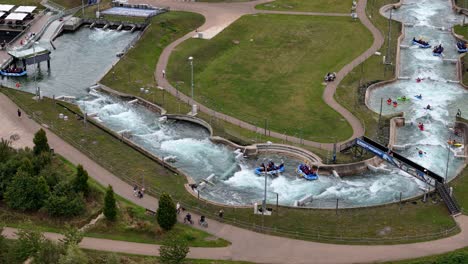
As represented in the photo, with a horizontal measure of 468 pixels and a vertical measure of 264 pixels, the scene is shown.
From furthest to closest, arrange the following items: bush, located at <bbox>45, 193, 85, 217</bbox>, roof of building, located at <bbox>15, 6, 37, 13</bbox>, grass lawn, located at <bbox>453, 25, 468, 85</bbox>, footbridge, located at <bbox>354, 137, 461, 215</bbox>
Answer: roof of building, located at <bbox>15, 6, 37, 13</bbox>
grass lawn, located at <bbox>453, 25, 468, 85</bbox>
footbridge, located at <bbox>354, 137, 461, 215</bbox>
bush, located at <bbox>45, 193, 85, 217</bbox>

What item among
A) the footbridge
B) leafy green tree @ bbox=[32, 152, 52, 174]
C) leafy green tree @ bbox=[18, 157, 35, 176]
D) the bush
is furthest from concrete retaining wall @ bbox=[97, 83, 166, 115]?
the bush

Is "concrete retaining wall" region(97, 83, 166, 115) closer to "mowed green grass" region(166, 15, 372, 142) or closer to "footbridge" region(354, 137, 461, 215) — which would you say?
"mowed green grass" region(166, 15, 372, 142)

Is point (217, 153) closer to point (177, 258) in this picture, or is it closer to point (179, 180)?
point (179, 180)

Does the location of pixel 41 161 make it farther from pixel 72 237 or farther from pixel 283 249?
pixel 283 249

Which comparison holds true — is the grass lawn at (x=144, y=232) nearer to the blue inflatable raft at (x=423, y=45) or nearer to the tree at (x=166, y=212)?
the tree at (x=166, y=212)

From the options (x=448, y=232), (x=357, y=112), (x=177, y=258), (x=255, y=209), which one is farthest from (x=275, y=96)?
(x=177, y=258)

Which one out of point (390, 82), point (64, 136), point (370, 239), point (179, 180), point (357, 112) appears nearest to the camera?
point (370, 239)
